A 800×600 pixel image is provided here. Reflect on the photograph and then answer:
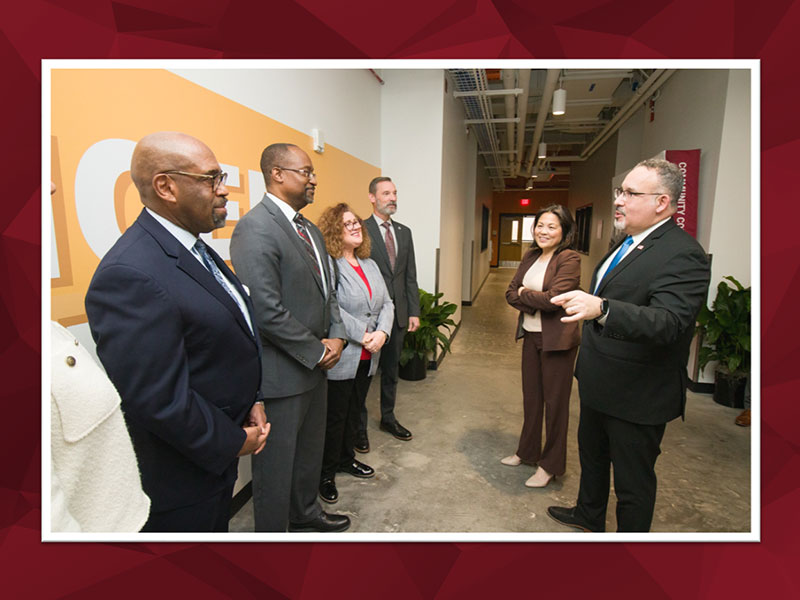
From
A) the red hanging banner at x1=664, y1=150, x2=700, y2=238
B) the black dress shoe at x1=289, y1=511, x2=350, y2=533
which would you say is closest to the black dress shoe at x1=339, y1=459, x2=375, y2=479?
the black dress shoe at x1=289, y1=511, x2=350, y2=533

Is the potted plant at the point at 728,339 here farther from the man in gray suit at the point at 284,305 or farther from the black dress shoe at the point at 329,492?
the man in gray suit at the point at 284,305

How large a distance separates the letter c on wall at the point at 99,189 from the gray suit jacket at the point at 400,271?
1.67 metres

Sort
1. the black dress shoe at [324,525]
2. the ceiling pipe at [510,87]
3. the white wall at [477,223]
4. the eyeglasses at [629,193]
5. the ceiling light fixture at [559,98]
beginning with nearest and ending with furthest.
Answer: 1. the eyeglasses at [629,193]
2. the black dress shoe at [324,525]
3. the ceiling pipe at [510,87]
4. the ceiling light fixture at [559,98]
5. the white wall at [477,223]

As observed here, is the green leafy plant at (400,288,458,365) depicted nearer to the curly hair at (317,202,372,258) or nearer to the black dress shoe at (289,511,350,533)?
the curly hair at (317,202,372,258)

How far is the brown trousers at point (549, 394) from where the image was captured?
2.34m

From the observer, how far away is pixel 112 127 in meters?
1.24

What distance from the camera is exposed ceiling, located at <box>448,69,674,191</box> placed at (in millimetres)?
4262

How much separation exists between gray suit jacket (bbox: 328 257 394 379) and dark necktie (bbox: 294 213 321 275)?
0.50 m

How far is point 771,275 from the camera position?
110 centimetres

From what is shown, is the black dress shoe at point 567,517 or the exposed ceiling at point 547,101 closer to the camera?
the black dress shoe at point 567,517

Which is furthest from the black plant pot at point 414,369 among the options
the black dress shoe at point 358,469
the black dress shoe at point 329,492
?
the black dress shoe at point 329,492

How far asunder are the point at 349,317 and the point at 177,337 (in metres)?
1.25

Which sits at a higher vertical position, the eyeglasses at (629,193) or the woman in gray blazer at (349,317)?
the eyeglasses at (629,193)
